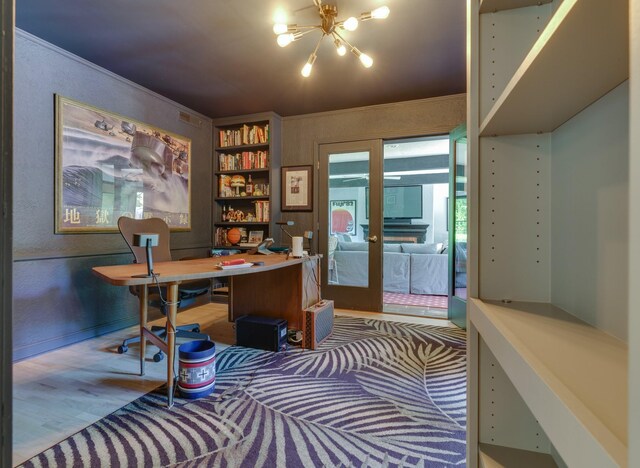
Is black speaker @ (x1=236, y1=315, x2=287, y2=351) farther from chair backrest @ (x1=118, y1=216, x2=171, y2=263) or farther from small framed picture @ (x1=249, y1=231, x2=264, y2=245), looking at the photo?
small framed picture @ (x1=249, y1=231, x2=264, y2=245)

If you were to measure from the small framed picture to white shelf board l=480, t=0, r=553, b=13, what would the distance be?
3780mm

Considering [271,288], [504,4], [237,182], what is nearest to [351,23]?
[504,4]

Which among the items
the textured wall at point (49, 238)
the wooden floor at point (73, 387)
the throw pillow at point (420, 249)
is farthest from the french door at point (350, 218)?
the textured wall at point (49, 238)

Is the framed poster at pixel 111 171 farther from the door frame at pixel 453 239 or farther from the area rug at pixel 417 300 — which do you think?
the door frame at pixel 453 239

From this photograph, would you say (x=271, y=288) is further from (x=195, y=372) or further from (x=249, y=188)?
(x=249, y=188)

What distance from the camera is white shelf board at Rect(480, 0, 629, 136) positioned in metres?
0.46

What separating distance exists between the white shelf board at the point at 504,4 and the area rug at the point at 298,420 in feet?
5.66

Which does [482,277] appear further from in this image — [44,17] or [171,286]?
[44,17]

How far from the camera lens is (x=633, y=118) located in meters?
0.30

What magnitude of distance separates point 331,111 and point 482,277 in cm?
364

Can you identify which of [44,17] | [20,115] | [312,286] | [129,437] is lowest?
[129,437]

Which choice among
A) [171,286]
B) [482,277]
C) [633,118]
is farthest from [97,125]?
[633,118]

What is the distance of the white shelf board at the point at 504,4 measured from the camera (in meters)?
0.90

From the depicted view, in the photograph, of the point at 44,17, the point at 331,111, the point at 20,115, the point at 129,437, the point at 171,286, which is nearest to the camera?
the point at 129,437
